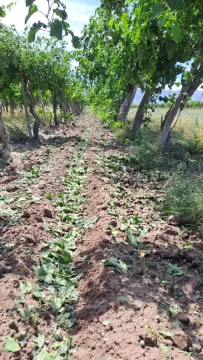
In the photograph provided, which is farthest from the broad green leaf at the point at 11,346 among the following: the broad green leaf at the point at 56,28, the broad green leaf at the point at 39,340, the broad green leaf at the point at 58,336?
the broad green leaf at the point at 56,28

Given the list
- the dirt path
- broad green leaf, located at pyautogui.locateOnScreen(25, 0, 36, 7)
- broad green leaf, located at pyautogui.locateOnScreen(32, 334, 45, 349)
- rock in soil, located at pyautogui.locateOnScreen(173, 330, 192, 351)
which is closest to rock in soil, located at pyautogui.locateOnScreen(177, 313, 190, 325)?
the dirt path

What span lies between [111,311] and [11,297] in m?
0.84

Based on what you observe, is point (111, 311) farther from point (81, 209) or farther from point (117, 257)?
point (81, 209)

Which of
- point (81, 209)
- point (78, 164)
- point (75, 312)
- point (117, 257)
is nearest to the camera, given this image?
point (75, 312)

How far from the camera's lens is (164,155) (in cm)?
783

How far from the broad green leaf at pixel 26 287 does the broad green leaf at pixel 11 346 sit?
0.56 metres

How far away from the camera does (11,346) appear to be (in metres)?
1.97

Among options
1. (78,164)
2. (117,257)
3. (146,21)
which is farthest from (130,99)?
(117,257)

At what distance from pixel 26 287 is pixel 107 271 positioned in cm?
74

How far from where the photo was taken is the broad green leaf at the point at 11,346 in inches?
76.7

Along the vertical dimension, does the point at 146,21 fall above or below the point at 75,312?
above

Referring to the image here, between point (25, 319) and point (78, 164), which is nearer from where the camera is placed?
point (25, 319)

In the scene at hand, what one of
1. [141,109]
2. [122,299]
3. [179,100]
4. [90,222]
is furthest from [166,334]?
[141,109]

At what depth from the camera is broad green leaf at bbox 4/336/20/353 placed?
76.7 inches
